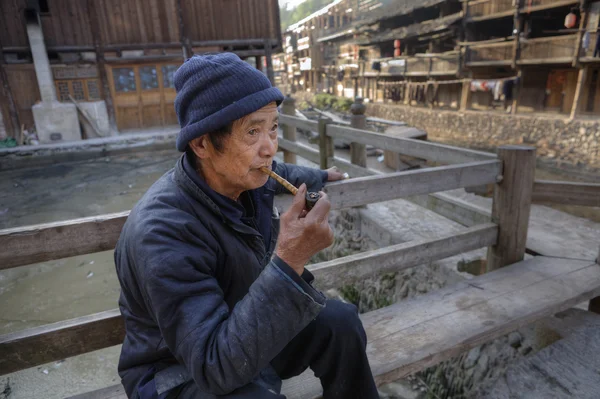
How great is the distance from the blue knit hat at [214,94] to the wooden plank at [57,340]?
1151 millimetres

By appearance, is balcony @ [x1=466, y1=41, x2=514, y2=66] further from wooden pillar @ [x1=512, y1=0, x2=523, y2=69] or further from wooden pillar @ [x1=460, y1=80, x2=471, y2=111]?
wooden pillar @ [x1=460, y1=80, x2=471, y2=111]

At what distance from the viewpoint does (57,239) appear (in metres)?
1.68

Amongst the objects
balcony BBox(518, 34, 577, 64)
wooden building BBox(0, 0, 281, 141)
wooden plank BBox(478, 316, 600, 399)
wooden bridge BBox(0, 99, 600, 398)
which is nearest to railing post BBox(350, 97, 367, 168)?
wooden bridge BBox(0, 99, 600, 398)

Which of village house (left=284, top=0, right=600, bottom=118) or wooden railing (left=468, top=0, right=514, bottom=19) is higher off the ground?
wooden railing (left=468, top=0, right=514, bottom=19)

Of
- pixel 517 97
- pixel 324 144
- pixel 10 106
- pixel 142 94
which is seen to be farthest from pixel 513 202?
pixel 517 97

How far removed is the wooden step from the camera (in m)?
1.84

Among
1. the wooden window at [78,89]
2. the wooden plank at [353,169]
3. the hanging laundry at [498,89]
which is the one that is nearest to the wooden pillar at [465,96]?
the hanging laundry at [498,89]

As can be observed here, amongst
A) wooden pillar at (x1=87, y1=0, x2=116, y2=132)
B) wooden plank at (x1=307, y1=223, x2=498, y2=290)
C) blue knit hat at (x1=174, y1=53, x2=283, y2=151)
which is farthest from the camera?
wooden pillar at (x1=87, y1=0, x2=116, y2=132)

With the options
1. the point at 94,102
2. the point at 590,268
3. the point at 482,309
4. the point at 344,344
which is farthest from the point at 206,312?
the point at 94,102

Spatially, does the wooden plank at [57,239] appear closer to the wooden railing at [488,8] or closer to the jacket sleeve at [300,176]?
the jacket sleeve at [300,176]

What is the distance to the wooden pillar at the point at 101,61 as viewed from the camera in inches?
510

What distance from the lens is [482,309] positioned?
2275 mm

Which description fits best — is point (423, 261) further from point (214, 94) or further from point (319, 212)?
point (214, 94)

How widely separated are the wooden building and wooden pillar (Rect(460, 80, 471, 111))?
10.6m
